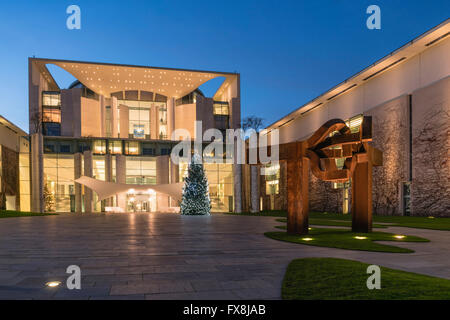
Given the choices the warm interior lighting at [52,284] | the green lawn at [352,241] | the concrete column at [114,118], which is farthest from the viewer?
the concrete column at [114,118]

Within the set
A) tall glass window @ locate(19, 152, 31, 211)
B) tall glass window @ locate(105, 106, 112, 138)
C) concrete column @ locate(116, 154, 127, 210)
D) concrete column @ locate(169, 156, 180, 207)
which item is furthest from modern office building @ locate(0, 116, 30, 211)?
concrete column @ locate(169, 156, 180, 207)

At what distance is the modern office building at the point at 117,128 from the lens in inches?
1558

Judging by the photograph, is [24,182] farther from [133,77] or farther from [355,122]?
[355,122]

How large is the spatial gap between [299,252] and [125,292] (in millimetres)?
4197

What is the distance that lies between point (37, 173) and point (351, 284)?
38.8 metres

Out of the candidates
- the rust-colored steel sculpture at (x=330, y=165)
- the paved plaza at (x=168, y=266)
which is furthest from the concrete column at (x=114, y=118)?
the rust-colored steel sculpture at (x=330, y=165)

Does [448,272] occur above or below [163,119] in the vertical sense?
below

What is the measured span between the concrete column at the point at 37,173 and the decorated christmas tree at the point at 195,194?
17.7m

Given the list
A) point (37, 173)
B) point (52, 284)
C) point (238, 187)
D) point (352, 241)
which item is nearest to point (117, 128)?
point (37, 173)

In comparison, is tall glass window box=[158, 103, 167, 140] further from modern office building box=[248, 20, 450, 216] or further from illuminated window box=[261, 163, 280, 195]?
modern office building box=[248, 20, 450, 216]

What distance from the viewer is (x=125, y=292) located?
412 centimetres

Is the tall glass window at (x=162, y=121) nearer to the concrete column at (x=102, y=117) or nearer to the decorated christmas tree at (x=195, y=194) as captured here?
the concrete column at (x=102, y=117)

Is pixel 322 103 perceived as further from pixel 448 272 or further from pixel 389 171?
pixel 448 272
